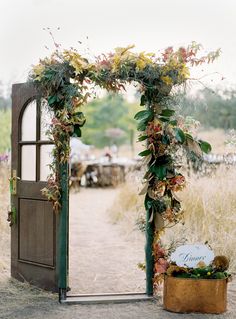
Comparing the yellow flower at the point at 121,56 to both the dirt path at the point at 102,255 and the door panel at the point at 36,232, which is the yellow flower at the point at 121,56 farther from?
the dirt path at the point at 102,255

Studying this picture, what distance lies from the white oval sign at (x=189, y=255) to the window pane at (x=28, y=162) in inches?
59.5

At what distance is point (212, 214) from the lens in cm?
705

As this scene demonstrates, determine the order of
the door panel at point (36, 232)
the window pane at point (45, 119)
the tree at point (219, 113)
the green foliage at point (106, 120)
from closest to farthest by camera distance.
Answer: the window pane at point (45, 119) < the door panel at point (36, 232) < the tree at point (219, 113) < the green foliage at point (106, 120)

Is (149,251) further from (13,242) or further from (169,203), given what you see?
(13,242)

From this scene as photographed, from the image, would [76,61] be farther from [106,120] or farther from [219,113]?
[106,120]

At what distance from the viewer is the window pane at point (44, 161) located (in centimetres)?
535

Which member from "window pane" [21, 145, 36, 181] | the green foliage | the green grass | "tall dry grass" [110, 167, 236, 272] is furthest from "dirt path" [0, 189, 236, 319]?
the green foliage

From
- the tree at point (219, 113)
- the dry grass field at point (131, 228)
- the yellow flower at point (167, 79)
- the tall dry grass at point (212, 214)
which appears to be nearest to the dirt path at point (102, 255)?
the dry grass field at point (131, 228)

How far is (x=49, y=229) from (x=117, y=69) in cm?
150

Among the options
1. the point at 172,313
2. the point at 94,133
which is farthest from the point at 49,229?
the point at 94,133

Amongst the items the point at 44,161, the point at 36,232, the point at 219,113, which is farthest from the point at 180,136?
the point at 219,113

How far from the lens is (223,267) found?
15.7 feet

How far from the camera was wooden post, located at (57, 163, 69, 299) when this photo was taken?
4945 millimetres

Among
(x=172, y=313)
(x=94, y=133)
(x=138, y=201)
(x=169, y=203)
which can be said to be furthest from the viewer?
(x=94, y=133)
